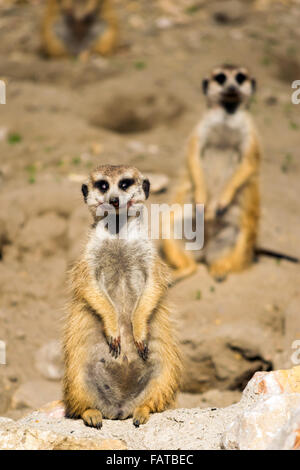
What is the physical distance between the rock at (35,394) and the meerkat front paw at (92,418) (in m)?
0.95

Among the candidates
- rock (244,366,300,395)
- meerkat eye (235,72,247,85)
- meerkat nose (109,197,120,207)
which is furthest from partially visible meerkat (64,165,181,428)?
meerkat eye (235,72,247,85)

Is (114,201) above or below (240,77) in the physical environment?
below

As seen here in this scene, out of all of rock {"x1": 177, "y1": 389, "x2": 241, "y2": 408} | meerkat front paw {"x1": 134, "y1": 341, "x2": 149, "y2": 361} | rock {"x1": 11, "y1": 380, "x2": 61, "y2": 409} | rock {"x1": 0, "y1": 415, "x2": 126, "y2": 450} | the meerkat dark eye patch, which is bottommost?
rock {"x1": 177, "y1": 389, "x2": 241, "y2": 408}

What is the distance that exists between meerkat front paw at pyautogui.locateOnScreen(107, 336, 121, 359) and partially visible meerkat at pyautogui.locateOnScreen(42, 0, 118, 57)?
6278 millimetres

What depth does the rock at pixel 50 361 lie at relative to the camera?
3.74m

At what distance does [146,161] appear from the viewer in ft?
18.6

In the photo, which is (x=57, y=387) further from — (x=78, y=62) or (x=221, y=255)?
(x=78, y=62)

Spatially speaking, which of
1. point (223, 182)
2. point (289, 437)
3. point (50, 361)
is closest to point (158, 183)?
point (223, 182)

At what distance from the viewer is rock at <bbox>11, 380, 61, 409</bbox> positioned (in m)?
3.34

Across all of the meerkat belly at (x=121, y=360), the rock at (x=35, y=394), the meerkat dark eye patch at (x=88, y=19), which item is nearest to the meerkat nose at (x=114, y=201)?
the meerkat belly at (x=121, y=360)

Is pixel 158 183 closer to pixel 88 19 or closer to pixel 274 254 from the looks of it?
pixel 274 254

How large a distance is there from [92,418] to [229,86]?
9.53 feet

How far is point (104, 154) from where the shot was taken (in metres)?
5.61

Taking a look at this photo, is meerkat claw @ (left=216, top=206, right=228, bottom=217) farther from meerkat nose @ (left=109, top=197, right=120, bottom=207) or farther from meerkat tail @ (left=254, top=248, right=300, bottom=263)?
meerkat nose @ (left=109, top=197, right=120, bottom=207)
